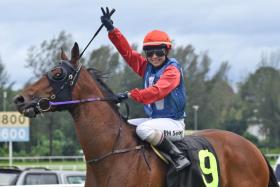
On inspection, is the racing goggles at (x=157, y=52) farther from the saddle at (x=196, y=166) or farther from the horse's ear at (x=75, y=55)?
the saddle at (x=196, y=166)

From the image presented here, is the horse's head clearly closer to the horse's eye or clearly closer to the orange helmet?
the horse's eye

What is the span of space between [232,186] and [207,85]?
69.1m

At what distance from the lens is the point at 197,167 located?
7812 millimetres

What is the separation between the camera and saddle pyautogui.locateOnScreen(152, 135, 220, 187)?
7549 mm

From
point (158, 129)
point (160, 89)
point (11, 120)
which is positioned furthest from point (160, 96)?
point (11, 120)

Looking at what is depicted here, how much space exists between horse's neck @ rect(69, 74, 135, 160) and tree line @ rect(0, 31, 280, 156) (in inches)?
1853

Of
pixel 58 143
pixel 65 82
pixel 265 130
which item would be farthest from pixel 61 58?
pixel 265 130

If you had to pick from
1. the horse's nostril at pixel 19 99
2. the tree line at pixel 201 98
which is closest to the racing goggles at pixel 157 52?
the horse's nostril at pixel 19 99

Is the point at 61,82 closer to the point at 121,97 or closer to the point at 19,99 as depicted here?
the point at 19,99

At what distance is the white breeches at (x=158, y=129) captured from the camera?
749 cm

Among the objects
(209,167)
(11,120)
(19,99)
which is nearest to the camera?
(19,99)

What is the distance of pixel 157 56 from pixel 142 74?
513 mm

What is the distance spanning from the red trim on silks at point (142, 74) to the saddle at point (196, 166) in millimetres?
584

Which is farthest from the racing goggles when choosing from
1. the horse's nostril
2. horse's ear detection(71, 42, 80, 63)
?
the horse's nostril
